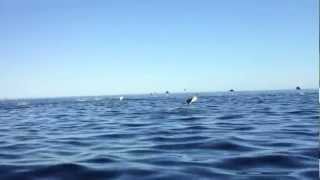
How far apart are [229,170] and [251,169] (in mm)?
546

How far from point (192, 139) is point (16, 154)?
6.60m

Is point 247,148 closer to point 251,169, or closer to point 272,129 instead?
point 251,169

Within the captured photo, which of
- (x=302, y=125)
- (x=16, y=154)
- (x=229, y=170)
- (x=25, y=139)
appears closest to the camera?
(x=229, y=170)

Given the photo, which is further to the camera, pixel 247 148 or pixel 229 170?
pixel 247 148

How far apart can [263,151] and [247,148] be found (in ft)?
2.99

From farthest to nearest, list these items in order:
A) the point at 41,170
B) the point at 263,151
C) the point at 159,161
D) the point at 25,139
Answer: the point at 25,139 < the point at 263,151 < the point at 159,161 < the point at 41,170

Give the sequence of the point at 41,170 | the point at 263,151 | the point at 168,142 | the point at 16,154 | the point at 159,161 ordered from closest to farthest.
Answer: the point at 41,170
the point at 159,161
the point at 263,151
the point at 16,154
the point at 168,142

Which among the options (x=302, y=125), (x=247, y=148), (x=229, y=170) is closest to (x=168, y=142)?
(x=247, y=148)

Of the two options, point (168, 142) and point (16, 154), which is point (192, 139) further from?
point (16, 154)

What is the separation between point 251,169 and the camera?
1091 cm

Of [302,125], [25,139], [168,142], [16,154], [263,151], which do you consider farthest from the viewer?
[302,125]

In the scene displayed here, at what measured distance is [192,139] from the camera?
1761cm

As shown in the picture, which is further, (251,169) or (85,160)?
(85,160)

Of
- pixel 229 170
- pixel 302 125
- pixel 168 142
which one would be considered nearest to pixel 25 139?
pixel 168 142
